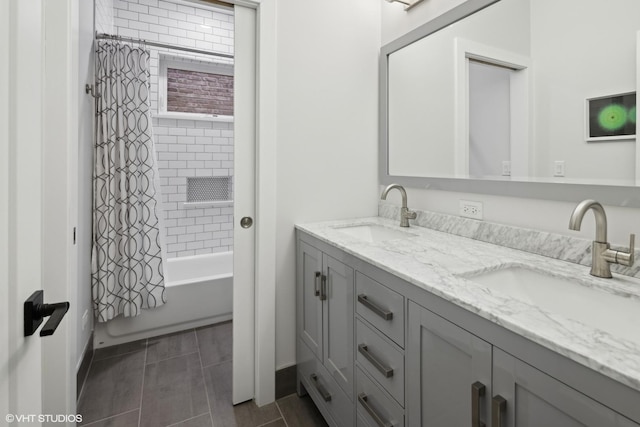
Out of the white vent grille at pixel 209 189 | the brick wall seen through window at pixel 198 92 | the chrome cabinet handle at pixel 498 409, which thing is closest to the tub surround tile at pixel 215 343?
the white vent grille at pixel 209 189

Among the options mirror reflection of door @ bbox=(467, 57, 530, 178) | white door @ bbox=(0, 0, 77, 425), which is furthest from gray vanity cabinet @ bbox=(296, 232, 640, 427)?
white door @ bbox=(0, 0, 77, 425)

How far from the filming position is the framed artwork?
3.36ft

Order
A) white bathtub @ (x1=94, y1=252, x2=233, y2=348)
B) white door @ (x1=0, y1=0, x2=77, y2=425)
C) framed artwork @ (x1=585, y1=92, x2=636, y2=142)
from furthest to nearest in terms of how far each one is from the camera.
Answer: white bathtub @ (x1=94, y1=252, x2=233, y2=348)
framed artwork @ (x1=585, y1=92, x2=636, y2=142)
white door @ (x1=0, y1=0, x2=77, y2=425)

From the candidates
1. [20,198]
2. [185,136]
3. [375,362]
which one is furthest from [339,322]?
[185,136]

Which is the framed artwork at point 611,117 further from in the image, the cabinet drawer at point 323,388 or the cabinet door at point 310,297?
the cabinet drawer at point 323,388

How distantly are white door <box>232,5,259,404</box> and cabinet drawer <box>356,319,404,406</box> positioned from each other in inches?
28.3

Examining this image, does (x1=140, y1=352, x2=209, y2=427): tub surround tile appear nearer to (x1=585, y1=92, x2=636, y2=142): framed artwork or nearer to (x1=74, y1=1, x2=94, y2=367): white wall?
(x1=74, y1=1, x2=94, y2=367): white wall

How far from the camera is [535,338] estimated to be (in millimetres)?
636

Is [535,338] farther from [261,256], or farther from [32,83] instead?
[261,256]

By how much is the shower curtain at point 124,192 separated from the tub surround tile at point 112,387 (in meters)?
0.30

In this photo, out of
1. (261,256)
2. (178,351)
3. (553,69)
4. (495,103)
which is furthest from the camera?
(178,351)

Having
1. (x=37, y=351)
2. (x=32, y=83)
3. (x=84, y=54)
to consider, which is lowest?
(x=37, y=351)

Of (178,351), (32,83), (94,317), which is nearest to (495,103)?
(32,83)

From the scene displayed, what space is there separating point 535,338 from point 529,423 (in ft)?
Result: 0.62
